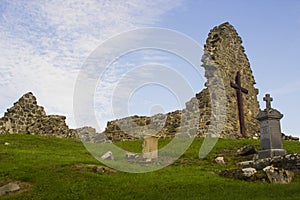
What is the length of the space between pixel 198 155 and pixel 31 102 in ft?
67.6

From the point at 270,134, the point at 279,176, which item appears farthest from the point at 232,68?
the point at 279,176

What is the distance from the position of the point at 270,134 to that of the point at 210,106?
1097cm

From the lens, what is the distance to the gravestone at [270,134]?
17266 mm

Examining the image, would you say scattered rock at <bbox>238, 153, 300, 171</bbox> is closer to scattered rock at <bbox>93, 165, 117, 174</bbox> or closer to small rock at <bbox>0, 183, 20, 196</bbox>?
scattered rock at <bbox>93, 165, 117, 174</bbox>

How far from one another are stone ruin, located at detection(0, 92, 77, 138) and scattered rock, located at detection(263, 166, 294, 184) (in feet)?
77.1

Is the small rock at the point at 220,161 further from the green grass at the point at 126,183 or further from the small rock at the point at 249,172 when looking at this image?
the small rock at the point at 249,172

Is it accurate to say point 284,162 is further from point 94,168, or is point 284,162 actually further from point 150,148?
point 94,168

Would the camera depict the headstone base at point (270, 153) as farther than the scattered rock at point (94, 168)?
Yes

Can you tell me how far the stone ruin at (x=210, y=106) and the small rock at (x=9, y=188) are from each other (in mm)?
16834

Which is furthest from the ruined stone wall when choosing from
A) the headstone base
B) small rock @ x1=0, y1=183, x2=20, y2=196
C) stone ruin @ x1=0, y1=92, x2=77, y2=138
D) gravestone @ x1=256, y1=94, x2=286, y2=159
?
small rock @ x1=0, y1=183, x2=20, y2=196

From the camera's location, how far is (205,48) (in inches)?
1241

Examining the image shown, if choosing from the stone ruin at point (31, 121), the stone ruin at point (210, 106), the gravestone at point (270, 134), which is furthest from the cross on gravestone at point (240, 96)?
the stone ruin at point (31, 121)

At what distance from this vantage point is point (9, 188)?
12477 mm

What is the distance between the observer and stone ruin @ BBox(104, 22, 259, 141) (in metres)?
28.9
